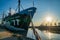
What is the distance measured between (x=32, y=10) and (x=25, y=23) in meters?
1.53

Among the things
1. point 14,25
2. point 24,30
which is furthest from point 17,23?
point 24,30

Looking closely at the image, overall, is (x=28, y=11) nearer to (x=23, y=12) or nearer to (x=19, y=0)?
(x=23, y=12)

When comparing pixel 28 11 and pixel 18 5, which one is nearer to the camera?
pixel 28 11

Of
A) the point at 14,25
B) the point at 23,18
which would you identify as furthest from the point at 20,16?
the point at 14,25

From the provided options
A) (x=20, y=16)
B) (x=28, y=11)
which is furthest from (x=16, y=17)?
(x=28, y=11)

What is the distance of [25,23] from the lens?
13078mm

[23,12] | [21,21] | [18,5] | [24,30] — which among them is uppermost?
[18,5]

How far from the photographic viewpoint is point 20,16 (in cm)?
1291

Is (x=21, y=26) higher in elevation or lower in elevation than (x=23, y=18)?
lower

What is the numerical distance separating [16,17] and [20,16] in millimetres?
474

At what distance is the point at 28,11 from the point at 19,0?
5.96 feet

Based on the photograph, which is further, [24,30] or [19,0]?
[19,0]

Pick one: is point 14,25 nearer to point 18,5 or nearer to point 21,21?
point 21,21

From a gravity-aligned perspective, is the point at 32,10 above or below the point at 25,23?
above
